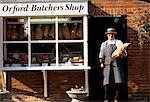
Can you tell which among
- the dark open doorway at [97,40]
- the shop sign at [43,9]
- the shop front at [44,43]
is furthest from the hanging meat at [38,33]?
the dark open doorway at [97,40]

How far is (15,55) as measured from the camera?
38.9 ft

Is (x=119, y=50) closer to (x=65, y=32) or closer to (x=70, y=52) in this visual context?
(x=70, y=52)

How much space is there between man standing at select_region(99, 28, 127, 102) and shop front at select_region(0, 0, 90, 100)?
494mm

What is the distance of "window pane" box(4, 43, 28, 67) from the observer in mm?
11773

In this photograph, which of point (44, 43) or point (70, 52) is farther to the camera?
point (70, 52)

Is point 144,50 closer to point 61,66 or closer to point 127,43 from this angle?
point 127,43

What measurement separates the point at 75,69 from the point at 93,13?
1560 mm

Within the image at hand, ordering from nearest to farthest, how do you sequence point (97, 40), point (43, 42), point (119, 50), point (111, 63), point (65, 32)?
point (119, 50) < point (111, 63) < point (43, 42) < point (65, 32) < point (97, 40)

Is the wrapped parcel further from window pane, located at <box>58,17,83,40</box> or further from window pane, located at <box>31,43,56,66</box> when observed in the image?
window pane, located at <box>31,43,56,66</box>

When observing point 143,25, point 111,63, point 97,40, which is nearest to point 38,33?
point 97,40

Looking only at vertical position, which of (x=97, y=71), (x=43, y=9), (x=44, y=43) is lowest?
(x=97, y=71)

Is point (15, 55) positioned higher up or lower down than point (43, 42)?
lower down

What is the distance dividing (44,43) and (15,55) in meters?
0.81

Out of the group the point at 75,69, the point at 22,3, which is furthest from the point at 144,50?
the point at 22,3
